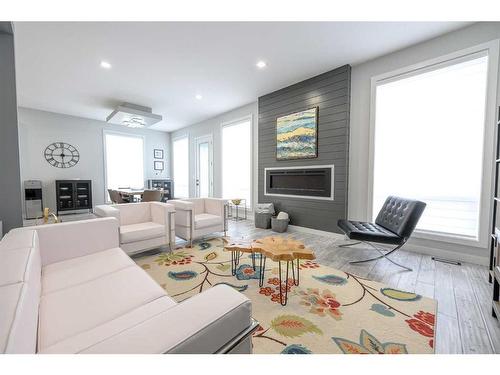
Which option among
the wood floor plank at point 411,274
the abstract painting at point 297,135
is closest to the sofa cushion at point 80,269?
the wood floor plank at point 411,274

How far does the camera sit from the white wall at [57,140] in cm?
551

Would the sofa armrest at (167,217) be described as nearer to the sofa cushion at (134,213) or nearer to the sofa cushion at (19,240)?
the sofa cushion at (134,213)

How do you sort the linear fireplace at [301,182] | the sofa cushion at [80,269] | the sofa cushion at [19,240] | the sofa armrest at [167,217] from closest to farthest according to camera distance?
the sofa cushion at [19,240]
the sofa cushion at [80,269]
the sofa armrest at [167,217]
the linear fireplace at [301,182]

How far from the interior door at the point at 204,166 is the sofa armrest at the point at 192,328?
5.86 metres

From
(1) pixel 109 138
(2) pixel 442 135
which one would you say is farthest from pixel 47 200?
(2) pixel 442 135

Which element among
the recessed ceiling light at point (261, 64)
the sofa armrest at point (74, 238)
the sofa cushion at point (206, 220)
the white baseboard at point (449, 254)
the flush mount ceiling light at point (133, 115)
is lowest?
the white baseboard at point (449, 254)

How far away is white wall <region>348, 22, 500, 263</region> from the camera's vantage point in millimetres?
2512

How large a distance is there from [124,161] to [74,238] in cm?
618

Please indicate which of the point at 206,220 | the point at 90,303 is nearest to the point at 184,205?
the point at 206,220

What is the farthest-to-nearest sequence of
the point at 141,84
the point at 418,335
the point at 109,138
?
the point at 109,138, the point at 141,84, the point at 418,335

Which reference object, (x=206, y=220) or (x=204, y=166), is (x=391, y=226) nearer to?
(x=206, y=220)

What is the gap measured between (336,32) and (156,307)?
3336mm
